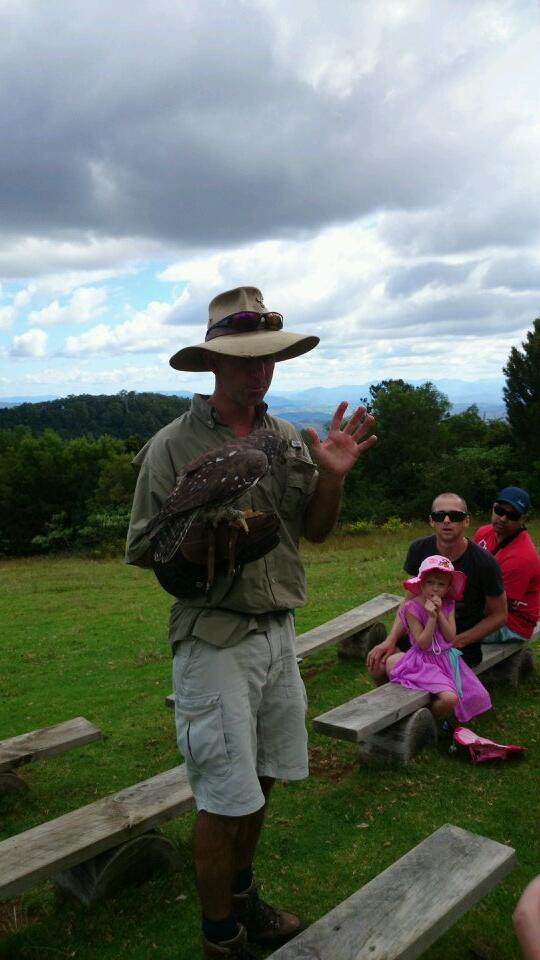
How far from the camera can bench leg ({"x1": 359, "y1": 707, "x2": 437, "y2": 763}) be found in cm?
546

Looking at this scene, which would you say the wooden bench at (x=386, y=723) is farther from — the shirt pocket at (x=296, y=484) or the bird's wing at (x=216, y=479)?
the bird's wing at (x=216, y=479)

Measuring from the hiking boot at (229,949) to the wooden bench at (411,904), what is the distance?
0.50m

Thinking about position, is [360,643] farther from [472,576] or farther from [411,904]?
[411,904]

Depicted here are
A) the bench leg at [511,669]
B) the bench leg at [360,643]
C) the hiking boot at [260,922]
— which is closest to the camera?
the hiking boot at [260,922]

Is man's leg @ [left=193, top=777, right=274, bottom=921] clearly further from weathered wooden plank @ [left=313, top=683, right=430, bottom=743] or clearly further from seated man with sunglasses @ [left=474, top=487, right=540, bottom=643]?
seated man with sunglasses @ [left=474, top=487, right=540, bottom=643]

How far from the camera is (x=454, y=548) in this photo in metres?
5.97

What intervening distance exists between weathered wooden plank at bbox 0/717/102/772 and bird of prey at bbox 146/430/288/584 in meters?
2.64

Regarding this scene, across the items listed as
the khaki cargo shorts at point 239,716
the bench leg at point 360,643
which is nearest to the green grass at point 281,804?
the bench leg at point 360,643

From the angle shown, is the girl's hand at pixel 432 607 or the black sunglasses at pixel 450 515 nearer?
the girl's hand at pixel 432 607

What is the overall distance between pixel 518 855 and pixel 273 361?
10.6 ft

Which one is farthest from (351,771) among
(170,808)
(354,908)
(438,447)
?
(438,447)

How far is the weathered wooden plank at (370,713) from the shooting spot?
495 centimetres

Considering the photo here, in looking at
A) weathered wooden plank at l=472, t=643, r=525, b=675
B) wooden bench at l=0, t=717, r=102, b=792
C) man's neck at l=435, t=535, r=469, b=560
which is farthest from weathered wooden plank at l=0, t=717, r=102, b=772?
weathered wooden plank at l=472, t=643, r=525, b=675

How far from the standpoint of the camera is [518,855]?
4305 mm
